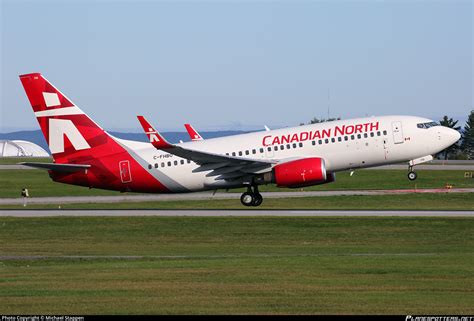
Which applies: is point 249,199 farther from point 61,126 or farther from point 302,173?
point 61,126

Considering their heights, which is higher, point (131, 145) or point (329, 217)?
point (131, 145)

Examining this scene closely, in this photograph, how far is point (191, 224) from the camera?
145 feet

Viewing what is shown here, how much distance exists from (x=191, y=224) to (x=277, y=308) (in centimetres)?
2361

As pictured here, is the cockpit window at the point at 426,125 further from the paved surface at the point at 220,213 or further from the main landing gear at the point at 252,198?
the main landing gear at the point at 252,198

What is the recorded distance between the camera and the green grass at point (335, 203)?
5706 centimetres

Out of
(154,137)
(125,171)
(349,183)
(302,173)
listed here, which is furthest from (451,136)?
(349,183)

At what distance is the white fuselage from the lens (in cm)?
4959

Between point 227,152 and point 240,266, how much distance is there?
23448 millimetres

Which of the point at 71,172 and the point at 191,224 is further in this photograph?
the point at 71,172

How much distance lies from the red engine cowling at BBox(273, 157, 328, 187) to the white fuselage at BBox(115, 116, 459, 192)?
0.85 m

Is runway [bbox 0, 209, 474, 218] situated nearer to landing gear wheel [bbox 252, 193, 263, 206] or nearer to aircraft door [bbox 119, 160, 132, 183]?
aircraft door [bbox 119, 160, 132, 183]

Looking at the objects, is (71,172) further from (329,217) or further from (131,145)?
(329,217)

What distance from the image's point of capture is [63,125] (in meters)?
50.7

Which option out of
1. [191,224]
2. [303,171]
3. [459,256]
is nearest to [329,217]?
[303,171]
